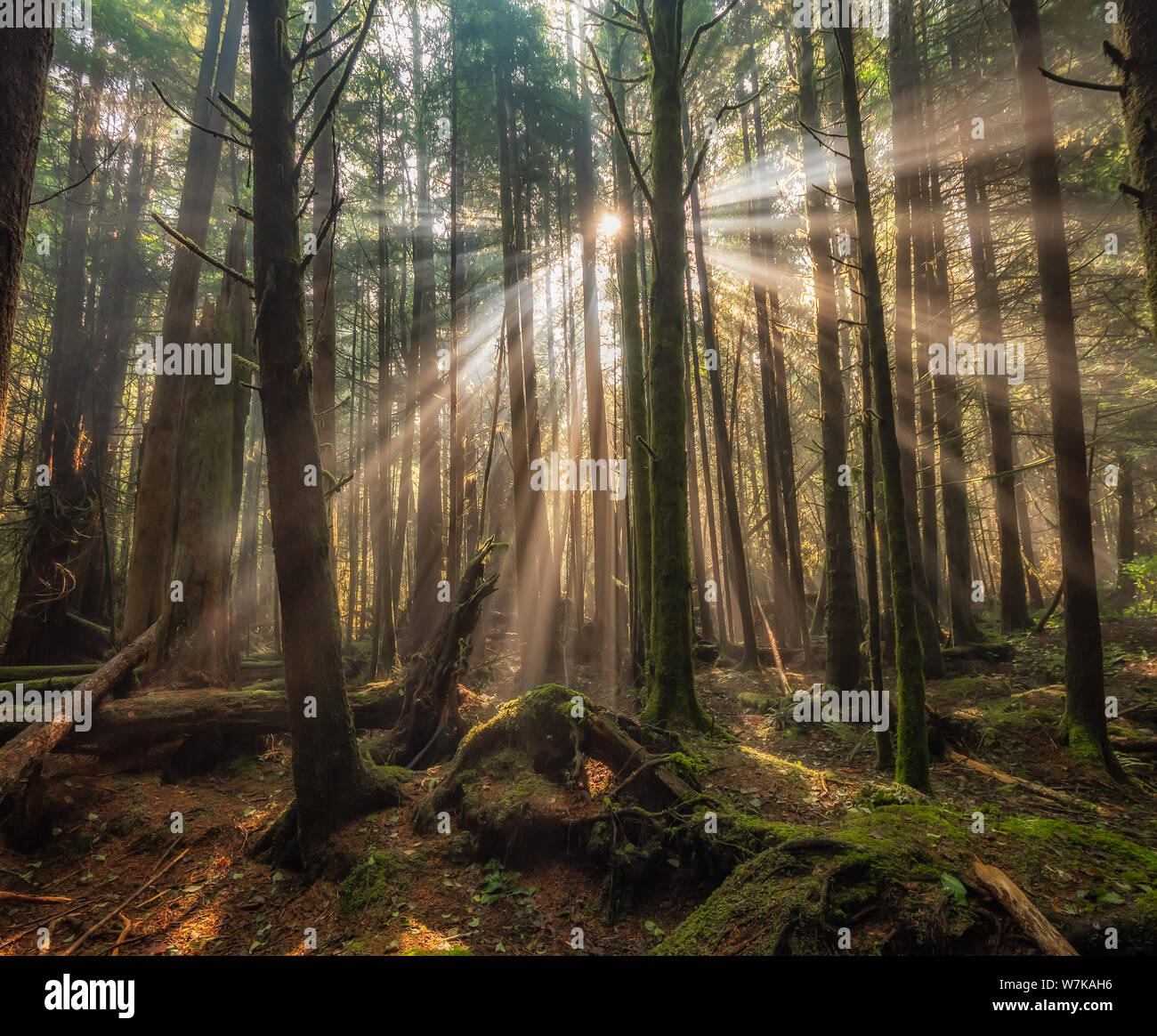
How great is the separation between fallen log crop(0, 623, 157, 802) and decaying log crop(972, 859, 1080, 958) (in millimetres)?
7429

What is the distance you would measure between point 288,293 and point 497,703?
8665mm

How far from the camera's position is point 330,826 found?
4.57 meters

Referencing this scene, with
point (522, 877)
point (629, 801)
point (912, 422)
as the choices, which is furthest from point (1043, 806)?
point (912, 422)

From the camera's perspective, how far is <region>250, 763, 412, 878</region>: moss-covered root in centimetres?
443

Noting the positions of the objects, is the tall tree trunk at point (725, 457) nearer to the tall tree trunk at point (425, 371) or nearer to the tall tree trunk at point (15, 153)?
the tall tree trunk at point (425, 371)

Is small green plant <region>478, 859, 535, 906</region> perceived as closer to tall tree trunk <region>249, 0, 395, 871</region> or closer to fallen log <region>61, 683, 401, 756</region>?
tall tree trunk <region>249, 0, 395, 871</region>

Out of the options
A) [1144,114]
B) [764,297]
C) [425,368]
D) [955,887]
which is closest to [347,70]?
[1144,114]

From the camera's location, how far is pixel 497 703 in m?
11.0

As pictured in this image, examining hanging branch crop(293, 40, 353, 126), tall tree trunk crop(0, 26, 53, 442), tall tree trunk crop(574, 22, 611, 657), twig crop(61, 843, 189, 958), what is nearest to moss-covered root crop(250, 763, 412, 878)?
twig crop(61, 843, 189, 958)

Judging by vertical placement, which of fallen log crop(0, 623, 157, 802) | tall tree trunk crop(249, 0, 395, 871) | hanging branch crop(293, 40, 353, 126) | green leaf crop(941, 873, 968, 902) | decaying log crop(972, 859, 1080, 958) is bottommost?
decaying log crop(972, 859, 1080, 958)

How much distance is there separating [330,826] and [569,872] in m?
2.06

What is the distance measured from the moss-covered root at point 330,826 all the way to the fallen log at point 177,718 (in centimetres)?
174
